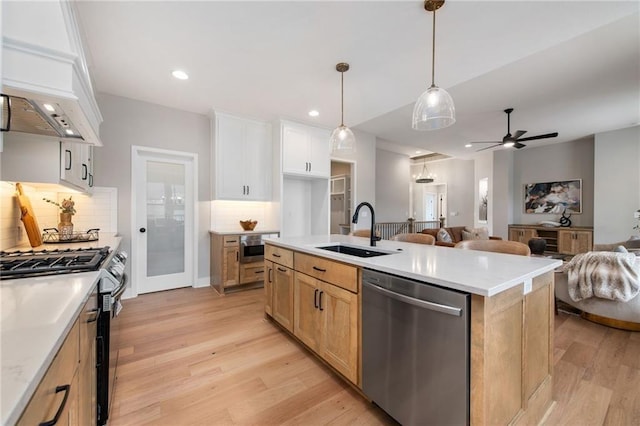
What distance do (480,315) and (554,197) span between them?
7.89m

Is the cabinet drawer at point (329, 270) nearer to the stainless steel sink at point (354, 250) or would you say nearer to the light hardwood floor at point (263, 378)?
the stainless steel sink at point (354, 250)

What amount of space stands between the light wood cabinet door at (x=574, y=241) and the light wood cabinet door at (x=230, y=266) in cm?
736

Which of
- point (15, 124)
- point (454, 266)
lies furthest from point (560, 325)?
point (15, 124)

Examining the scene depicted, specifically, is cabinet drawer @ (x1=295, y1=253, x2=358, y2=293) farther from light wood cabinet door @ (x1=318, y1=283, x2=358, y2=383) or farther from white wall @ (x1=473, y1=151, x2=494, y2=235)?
white wall @ (x1=473, y1=151, x2=494, y2=235)

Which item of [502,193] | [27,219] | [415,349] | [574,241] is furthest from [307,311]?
[502,193]

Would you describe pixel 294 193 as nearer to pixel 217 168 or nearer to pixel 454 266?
pixel 217 168

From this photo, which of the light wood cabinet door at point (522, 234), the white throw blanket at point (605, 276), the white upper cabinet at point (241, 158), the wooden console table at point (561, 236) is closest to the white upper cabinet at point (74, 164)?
the white upper cabinet at point (241, 158)

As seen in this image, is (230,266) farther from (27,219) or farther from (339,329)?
(339,329)

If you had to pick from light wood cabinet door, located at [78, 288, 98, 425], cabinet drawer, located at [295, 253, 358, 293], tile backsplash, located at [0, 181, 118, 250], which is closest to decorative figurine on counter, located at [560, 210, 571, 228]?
cabinet drawer, located at [295, 253, 358, 293]

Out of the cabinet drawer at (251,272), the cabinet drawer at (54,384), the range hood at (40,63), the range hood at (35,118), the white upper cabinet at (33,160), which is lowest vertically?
the cabinet drawer at (251,272)

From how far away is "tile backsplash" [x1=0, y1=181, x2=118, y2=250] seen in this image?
2035mm

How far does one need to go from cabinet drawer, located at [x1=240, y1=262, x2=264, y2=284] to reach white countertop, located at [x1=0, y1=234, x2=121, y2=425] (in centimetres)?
278

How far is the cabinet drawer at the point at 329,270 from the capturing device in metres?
1.73

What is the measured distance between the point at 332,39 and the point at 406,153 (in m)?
6.01
